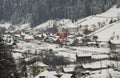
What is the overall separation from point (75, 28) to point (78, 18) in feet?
103

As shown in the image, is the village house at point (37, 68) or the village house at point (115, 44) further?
the village house at point (115, 44)

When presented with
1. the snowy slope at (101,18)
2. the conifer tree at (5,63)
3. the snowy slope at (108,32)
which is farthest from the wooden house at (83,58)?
the snowy slope at (101,18)

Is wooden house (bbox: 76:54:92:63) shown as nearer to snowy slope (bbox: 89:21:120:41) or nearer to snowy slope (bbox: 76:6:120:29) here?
snowy slope (bbox: 89:21:120:41)

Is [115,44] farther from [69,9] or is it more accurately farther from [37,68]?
[69,9]

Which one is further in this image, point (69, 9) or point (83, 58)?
point (69, 9)

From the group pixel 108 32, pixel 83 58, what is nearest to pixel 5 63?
pixel 83 58

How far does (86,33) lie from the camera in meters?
129

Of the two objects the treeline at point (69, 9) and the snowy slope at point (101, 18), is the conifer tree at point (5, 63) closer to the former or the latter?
the snowy slope at point (101, 18)

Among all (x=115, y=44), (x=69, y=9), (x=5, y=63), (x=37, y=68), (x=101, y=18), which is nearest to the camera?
(x=5, y=63)

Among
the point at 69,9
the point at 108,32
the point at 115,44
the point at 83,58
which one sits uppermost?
the point at 69,9

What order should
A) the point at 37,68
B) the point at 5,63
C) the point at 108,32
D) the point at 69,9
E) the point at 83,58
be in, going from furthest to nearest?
the point at 69,9 → the point at 108,32 → the point at 83,58 → the point at 37,68 → the point at 5,63

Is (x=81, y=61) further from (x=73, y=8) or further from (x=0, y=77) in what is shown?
(x=73, y=8)

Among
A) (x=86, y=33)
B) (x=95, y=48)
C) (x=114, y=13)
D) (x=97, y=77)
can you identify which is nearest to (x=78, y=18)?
(x=114, y=13)

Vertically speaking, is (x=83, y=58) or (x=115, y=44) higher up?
(x=115, y=44)
